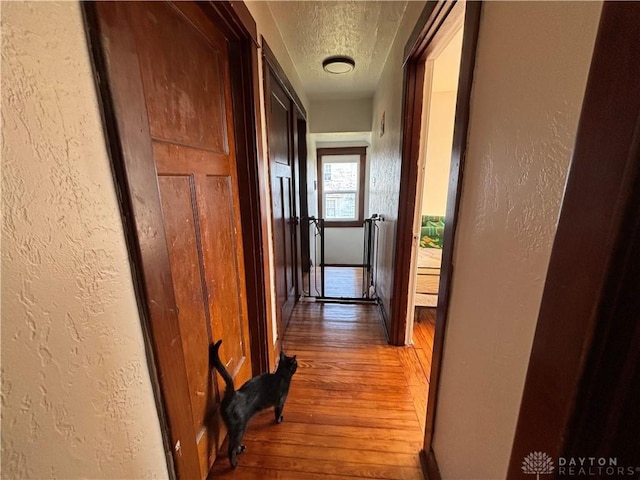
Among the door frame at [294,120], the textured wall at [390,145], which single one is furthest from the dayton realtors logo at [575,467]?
the textured wall at [390,145]

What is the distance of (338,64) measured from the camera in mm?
2268

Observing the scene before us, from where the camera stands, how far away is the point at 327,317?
260 centimetres

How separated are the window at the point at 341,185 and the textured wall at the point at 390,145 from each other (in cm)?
202

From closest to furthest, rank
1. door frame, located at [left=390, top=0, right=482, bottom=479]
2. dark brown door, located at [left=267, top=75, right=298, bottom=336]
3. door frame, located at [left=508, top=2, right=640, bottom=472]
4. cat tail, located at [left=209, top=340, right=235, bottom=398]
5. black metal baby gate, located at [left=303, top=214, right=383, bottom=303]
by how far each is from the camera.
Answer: door frame, located at [left=508, top=2, right=640, bottom=472] → door frame, located at [left=390, top=0, right=482, bottom=479] → cat tail, located at [left=209, top=340, right=235, bottom=398] → dark brown door, located at [left=267, top=75, right=298, bottom=336] → black metal baby gate, located at [left=303, top=214, right=383, bottom=303]

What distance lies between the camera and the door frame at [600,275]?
0.36m

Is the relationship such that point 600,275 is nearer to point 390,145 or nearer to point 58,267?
point 58,267

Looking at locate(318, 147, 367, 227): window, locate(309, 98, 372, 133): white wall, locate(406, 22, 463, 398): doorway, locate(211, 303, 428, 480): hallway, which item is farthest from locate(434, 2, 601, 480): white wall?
locate(318, 147, 367, 227): window

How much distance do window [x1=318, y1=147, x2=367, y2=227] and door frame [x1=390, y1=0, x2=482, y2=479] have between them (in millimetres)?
3169

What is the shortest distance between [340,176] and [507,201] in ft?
14.8

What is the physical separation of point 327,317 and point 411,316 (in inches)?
32.7

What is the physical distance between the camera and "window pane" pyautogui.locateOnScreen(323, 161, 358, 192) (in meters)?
4.95

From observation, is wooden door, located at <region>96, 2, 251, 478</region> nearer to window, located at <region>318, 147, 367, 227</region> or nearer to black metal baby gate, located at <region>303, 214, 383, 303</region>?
black metal baby gate, located at <region>303, 214, 383, 303</region>

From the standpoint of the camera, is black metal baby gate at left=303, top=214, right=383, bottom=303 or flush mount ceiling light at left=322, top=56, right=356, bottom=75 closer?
flush mount ceiling light at left=322, top=56, right=356, bottom=75

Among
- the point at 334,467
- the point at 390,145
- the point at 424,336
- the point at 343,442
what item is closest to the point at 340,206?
the point at 390,145
